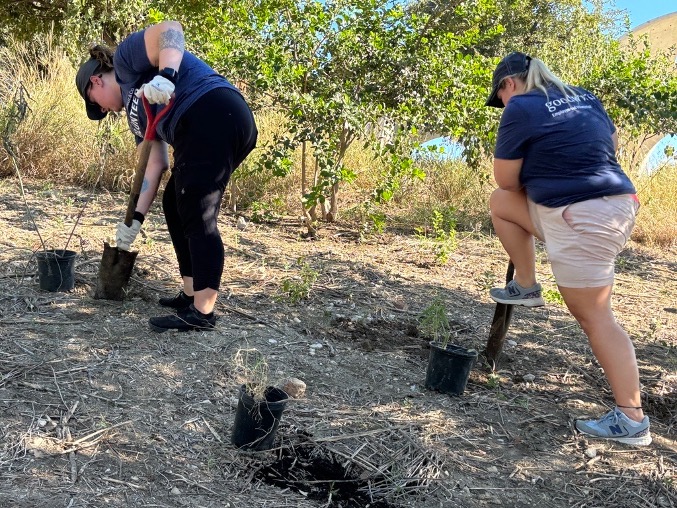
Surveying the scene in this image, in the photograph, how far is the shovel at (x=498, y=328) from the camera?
377 centimetres

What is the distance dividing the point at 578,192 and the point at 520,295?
0.72 metres

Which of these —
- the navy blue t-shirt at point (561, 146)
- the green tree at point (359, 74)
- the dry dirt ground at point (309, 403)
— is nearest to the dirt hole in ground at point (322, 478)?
the dry dirt ground at point (309, 403)

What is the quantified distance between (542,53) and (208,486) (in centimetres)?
1160

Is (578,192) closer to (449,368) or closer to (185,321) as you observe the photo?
(449,368)

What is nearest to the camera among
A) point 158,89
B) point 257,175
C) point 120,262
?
point 158,89

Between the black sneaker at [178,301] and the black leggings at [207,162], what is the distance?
18.3 inches

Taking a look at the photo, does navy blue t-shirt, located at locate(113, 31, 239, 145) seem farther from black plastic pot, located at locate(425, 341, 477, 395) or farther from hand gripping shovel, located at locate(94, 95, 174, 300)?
black plastic pot, located at locate(425, 341, 477, 395)

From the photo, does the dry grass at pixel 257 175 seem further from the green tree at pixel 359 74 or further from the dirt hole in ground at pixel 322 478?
the dirt hole in ground at pixel 322 478

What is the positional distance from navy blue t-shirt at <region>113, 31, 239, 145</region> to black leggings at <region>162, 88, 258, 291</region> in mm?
44

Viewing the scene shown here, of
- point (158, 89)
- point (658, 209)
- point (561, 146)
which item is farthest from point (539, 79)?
point (658, 209)

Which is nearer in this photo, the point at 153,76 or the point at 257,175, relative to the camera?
the point at 153,76

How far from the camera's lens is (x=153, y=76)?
360 centimetres

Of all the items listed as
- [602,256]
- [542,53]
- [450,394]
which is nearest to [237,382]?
[450,394]

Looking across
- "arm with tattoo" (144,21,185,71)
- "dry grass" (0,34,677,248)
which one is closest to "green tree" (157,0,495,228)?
"dry grass" (0,34,677,248)
